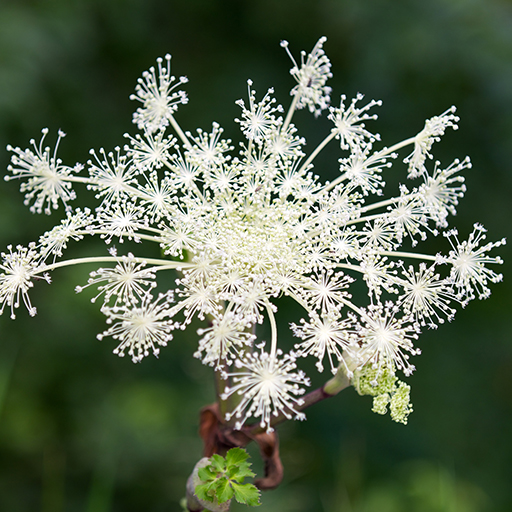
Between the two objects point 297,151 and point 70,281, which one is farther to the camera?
point 70,281

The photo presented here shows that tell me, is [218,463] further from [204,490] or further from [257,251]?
[257,251]

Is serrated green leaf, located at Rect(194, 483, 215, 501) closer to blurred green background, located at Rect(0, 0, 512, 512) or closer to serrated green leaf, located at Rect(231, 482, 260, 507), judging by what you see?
serrated green leaf, located at Rect(231, 482, 260, 507)

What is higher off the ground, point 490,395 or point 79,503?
point 490,395

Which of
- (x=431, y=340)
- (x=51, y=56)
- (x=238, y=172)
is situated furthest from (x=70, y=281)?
(x=431, y=340)

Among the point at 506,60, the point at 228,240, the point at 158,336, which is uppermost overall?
the point at 506,60

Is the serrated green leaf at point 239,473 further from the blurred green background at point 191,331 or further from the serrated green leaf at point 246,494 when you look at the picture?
the blurred green background at point 191,331

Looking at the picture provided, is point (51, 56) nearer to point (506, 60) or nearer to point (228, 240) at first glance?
point (228, 240)
